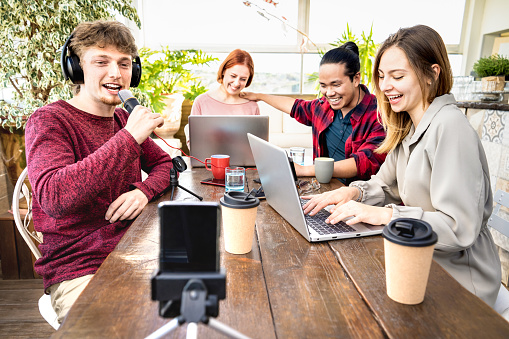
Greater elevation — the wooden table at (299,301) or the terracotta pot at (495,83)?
the terracotta pot at (495,83)

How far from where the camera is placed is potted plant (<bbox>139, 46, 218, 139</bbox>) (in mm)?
3775

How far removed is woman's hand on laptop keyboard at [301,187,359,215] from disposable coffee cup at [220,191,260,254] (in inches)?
11.5

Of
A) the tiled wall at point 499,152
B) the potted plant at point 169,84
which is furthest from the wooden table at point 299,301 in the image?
the potted plant at point 169,84

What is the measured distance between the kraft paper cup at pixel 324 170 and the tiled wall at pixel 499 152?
1479 millimetres

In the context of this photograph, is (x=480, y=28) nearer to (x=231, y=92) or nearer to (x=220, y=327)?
(x=231, y=92)

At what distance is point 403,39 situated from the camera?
1153mm

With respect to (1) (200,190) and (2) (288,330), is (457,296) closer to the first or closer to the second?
(2) (288,330)

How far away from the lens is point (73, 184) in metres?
1.01

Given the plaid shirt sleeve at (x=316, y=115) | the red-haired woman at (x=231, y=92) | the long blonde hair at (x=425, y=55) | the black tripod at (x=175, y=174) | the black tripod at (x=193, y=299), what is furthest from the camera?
the red-haired woman at (x=231, y=92)

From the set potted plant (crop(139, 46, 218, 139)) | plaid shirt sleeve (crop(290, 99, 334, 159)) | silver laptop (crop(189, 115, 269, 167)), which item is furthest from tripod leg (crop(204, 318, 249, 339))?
potted plant (crop(139, 46, 218, 139))

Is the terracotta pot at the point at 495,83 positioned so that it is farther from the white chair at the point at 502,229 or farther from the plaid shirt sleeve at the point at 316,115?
the white chair at the point at 502,229

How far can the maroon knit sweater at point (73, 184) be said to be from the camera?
1016mm

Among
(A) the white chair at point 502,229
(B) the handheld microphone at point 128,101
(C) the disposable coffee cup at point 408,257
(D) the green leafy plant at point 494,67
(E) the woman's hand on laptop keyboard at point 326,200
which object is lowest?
(A) the white chair at point 502,229

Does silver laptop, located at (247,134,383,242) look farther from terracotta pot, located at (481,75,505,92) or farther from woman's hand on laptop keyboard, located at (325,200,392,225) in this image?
terracotta pot, located at (481,75,505,92)
